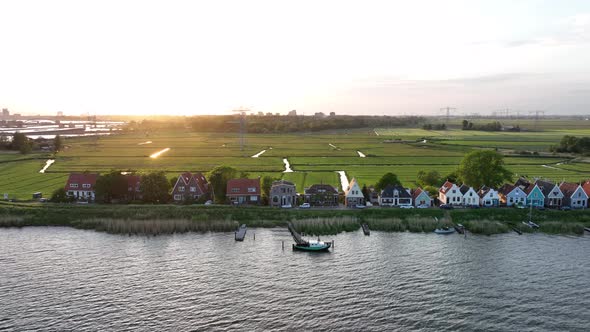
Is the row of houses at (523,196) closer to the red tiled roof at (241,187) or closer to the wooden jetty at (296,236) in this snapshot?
the wooden jetty at (296,236)

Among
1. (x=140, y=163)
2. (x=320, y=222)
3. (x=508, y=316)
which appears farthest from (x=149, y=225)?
(x=140, y=163)

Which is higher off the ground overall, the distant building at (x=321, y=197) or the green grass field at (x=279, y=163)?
the green grass field at (x=279, y=163)

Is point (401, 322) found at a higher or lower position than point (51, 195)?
lower

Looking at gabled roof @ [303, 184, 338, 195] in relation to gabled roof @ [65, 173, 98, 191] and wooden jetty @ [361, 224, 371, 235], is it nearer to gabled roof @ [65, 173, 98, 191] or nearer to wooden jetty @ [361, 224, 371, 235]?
wooden jetty @ [361, 224, 371, 235]

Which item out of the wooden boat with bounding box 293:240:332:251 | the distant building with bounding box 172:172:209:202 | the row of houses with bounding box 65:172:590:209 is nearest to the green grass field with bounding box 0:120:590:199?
the row of houses with bounding box 65:172:590:209

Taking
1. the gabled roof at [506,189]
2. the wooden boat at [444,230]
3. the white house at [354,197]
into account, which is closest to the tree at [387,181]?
the white house at [354,197]

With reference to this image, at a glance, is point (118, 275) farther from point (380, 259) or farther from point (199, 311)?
point (380, 259)
